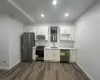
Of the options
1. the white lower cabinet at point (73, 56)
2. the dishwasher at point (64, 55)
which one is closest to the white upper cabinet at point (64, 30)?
the dishwasher at point (64, 55)

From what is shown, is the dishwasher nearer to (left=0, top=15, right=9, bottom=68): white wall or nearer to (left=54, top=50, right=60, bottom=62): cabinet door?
(left=54, top=50, right=60, bottom=62): cabinet door

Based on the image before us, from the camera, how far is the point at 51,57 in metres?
4.96

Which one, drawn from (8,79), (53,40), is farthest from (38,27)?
(8,79)

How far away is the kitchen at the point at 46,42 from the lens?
10.2ft

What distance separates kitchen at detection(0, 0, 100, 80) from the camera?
3100 mm

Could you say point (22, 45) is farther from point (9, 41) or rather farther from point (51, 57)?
point (51, 57)

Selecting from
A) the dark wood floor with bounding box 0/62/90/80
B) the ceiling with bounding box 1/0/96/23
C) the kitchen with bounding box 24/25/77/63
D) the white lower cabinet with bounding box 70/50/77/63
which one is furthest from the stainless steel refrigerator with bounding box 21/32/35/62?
the white lower cabinet with bounding box 70/50/77/63

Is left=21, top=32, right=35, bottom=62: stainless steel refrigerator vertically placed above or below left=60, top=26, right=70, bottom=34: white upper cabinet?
below

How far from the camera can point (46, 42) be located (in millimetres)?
5730

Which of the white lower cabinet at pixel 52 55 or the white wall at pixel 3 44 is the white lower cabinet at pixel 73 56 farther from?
the white wall at pixel 3 44

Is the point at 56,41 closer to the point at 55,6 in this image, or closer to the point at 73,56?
the point at 73,56

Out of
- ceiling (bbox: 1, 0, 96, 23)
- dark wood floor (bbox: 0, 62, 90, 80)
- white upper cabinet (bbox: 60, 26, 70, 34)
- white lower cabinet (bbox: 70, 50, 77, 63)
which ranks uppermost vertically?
ceiling (bbox: 1, 0, 96, 23)

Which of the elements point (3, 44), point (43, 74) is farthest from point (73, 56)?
point (3, 44)

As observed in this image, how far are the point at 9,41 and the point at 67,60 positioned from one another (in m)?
3.51
